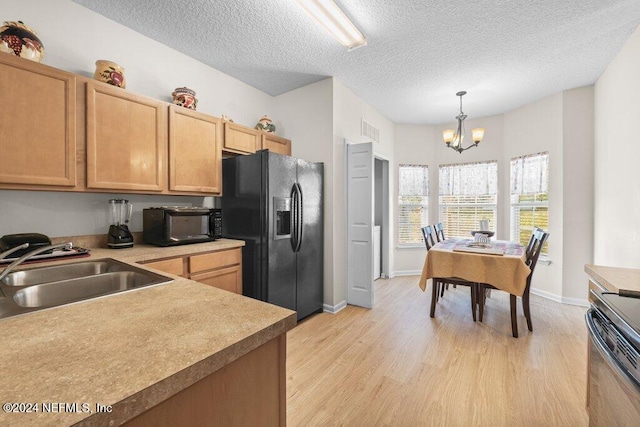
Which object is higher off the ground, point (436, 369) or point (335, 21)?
point (335, 21)

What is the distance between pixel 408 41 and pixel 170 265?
9.42ft

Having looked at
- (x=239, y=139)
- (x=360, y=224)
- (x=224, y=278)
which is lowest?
(x=224, y=278)

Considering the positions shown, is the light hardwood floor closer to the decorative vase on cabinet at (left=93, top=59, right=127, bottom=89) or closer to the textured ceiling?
the decorative vase on cabinet at (left=93, top=59, right=127, bottom=89)

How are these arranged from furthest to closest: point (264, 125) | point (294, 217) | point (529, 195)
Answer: point (529, 195) < point (264, 125) < point (294, 217)

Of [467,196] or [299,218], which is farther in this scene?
[467,196]

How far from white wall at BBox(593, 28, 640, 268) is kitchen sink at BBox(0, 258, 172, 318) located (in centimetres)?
377

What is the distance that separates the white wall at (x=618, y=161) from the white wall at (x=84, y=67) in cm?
417

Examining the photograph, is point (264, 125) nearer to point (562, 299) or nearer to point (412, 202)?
point (412, 202)

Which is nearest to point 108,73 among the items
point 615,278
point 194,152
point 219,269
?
point 194,152

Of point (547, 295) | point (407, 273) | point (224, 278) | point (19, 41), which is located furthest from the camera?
point (407, 273)

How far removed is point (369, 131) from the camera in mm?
4113

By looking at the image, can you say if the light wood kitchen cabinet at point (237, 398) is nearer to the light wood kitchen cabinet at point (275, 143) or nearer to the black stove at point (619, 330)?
the black stove at point (619, 330)

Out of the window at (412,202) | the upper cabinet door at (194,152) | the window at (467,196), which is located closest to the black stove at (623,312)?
the upper cabinet door at (194,152)

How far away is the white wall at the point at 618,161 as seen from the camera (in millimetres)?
2396
